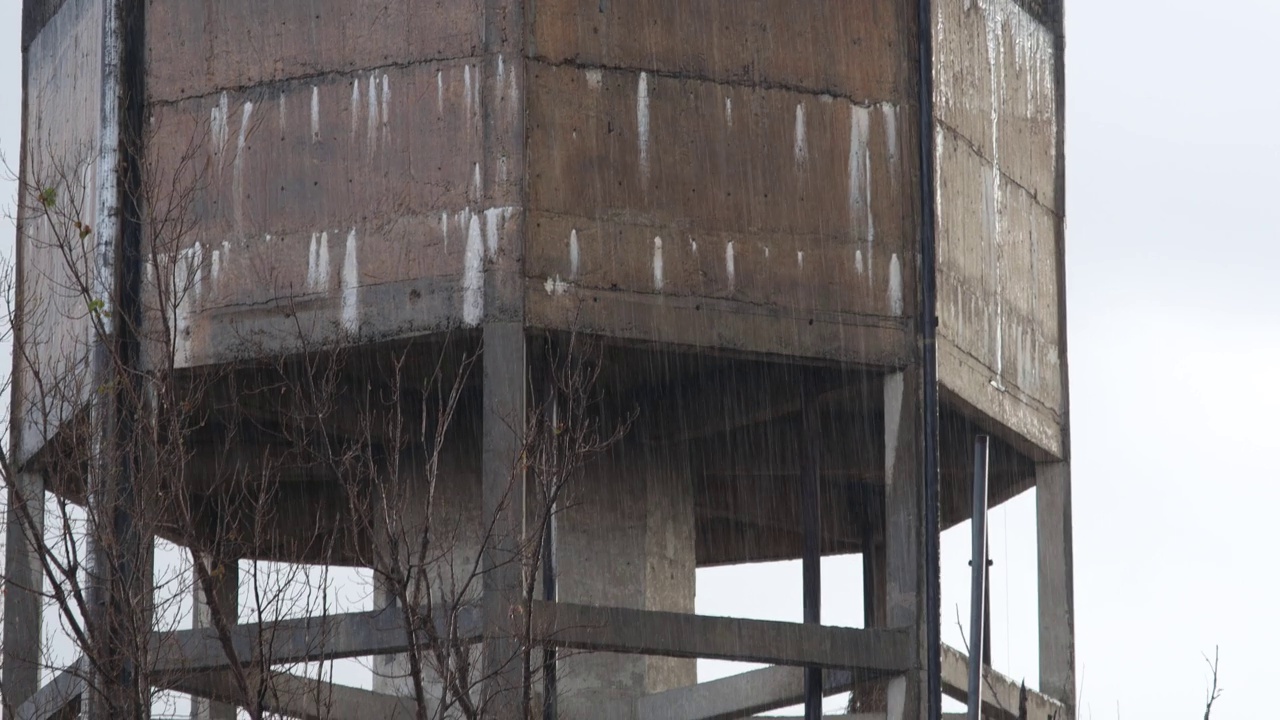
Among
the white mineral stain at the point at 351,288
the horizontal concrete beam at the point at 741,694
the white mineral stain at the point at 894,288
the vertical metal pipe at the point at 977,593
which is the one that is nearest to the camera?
the vertical metal pipe at the point at 977,593

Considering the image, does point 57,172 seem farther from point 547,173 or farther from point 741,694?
point 741,694

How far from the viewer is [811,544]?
→ 17.2 meters

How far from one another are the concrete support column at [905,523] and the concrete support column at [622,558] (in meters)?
2.46

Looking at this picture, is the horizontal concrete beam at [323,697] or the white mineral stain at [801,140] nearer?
the horizontal concrete beam at [323,697]

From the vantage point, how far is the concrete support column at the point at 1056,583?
1650cm

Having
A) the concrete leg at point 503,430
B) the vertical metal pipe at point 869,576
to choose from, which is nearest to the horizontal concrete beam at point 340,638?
the concrete leg at point 503,430

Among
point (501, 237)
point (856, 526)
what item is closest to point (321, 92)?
point (501, 237)

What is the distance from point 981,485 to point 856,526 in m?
9.37

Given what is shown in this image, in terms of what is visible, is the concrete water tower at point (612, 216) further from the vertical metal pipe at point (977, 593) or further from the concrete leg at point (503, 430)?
the vertical metal pipe at point (977, 593)

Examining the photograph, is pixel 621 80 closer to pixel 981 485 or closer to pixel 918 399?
pixel 918 399

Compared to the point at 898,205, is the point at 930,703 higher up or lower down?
lower down

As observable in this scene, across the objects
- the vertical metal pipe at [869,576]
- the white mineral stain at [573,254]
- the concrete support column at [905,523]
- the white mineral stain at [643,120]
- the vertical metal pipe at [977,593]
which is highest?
the white mineral stain at [643,120]

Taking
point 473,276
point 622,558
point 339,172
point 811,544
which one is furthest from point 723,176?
point 811,544

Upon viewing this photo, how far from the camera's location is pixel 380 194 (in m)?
14.0
